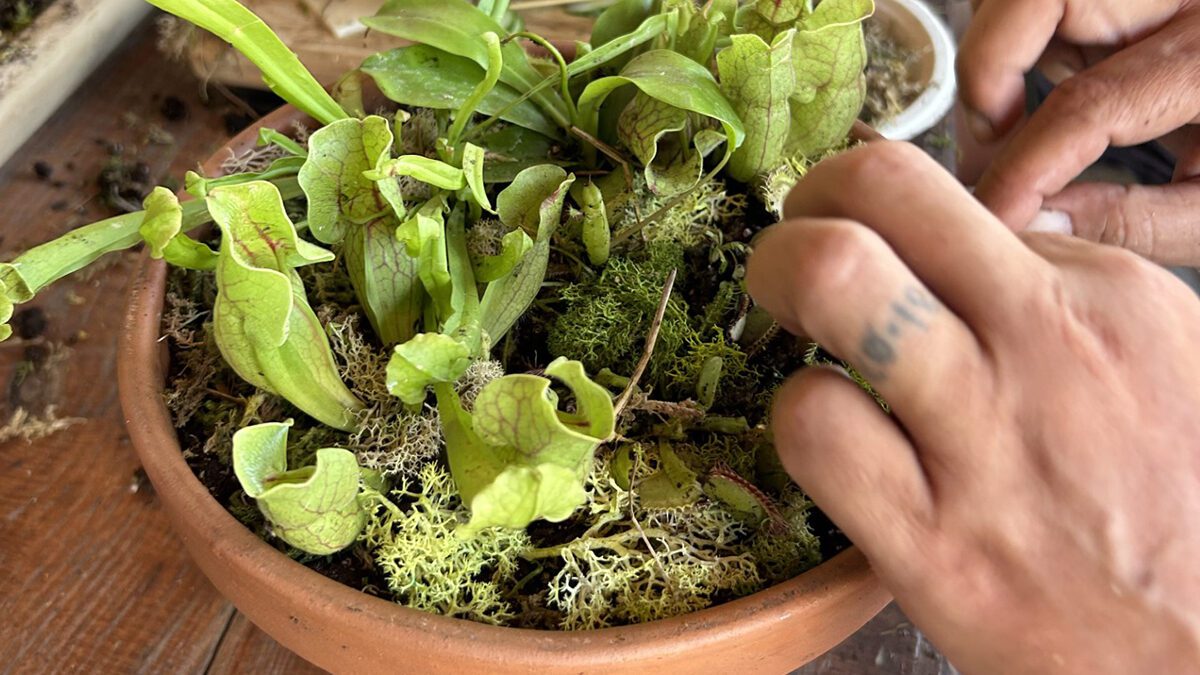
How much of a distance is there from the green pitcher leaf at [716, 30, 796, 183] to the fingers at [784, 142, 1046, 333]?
15 cm

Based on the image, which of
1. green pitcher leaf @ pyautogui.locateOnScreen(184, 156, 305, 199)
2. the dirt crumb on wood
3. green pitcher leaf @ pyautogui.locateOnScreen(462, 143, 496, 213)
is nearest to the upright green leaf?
green pitcher leaf @ pyautogui.locateOnScreen(462, 143, 496, 213)

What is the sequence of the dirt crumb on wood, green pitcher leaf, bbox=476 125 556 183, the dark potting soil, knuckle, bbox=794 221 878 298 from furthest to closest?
the dark potting soil → the dirt crumb on wood → green pitcher leaf, bbox=476 125 556 183 → knuckle, bbox=794 221 878 298

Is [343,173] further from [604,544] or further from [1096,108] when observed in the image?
[1096,108]

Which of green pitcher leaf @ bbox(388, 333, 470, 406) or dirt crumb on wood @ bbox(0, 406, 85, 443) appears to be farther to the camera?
dirt crumb on wood @ bbox(0, 406, 85, 443)

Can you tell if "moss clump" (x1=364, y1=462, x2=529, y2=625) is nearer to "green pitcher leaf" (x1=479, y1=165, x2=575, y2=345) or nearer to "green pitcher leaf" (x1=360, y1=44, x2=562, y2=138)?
"green pitcher leaf" (x1=479, y1=165, x2=575, y2=345)

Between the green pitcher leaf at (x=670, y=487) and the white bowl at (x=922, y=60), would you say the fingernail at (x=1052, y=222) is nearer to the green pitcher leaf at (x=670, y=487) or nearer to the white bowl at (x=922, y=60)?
the green pitcher leaf at (x=670, y=487)

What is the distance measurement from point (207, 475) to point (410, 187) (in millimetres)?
172

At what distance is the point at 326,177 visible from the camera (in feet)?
1.28

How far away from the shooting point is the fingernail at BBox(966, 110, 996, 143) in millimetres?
450

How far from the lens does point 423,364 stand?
1.16 feet

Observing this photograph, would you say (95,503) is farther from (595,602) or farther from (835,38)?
(835,38)

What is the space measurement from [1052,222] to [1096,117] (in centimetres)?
5

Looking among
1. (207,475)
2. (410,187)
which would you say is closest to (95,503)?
(207,475)

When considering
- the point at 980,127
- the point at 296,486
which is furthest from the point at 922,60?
the point at 296,486
